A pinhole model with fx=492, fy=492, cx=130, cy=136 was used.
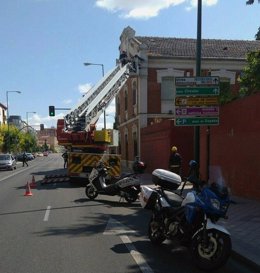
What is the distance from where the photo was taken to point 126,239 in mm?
9352

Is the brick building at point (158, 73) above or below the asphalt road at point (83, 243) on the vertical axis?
above

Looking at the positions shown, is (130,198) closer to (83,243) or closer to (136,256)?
(83,243)

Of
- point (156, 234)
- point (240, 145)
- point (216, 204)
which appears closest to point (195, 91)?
point (240, 145)

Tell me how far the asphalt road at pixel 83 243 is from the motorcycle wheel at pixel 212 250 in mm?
170

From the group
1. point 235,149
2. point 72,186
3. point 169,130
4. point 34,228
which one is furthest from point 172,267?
point 169,130

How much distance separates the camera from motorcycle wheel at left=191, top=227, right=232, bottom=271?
22.6 feet

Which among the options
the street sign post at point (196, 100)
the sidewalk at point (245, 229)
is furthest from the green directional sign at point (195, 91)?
the sidewalk at point (245, 229)

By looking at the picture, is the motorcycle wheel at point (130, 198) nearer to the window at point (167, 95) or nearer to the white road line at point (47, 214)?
the white road line at point (47, 214)

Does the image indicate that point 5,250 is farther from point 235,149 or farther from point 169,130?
point 169,130

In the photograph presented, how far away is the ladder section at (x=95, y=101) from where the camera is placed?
2642cm

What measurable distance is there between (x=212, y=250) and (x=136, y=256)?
1.45 m

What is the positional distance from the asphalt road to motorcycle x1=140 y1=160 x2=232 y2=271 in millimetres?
246

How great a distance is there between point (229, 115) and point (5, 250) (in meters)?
10.2

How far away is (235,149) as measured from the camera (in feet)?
52.1
